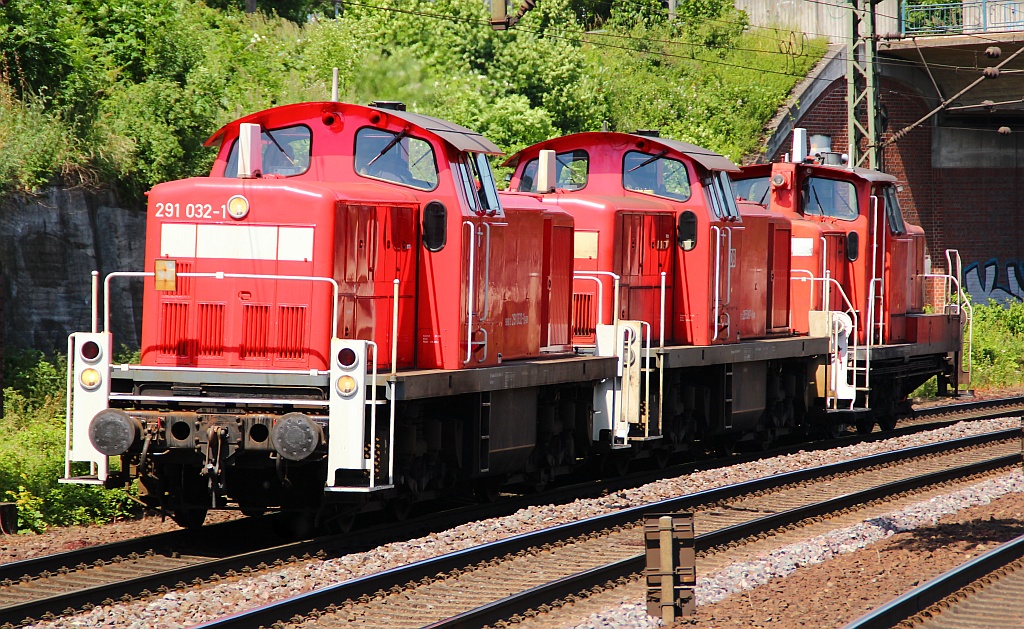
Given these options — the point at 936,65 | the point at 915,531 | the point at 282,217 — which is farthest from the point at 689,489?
the point at 936,65

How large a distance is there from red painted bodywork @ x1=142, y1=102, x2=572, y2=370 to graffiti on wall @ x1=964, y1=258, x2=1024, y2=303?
89.2 ft

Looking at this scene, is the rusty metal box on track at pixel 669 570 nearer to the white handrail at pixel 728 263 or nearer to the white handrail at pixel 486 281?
the white handrail at pixel 486 281

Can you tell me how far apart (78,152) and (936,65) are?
23741mm

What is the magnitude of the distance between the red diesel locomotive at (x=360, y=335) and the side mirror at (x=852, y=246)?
5.82 m

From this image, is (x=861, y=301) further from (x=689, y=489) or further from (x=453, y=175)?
(x=453, y=175)

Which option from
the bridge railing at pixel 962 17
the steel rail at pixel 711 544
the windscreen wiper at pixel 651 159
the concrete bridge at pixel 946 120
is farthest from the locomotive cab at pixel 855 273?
the bridge railing at pixel 962 17

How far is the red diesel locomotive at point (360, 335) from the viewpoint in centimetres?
827

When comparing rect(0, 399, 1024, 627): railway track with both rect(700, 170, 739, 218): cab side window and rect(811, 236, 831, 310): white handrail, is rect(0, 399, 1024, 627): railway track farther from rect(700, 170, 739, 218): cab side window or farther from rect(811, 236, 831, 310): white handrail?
rect(811, 236, 831, 310): white handrail

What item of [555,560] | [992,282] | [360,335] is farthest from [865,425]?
[992,282]

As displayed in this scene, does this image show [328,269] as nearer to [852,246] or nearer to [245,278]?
[245,278]

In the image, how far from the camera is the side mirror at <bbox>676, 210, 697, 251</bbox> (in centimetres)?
1344

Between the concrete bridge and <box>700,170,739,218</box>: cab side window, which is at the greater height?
the concrete bridge

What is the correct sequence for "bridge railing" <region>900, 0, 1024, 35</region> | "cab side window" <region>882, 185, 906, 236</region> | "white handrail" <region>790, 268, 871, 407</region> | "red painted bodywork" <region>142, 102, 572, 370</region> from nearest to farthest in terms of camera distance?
1. "red painted bodywork" <region>142, 102, 572, 370</region>
2. "white handrail" <region>790, 268, 871, 407</region>
3. "cab side window" <region>882, 185, 906, 236</region>
4. "bridge railing" <region>900, 0, 1024, 35</region>

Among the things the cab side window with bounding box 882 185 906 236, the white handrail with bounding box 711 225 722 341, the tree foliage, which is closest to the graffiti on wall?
the tree foliage
